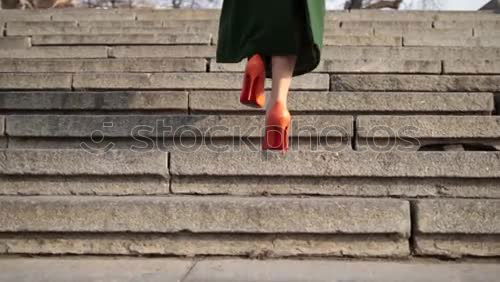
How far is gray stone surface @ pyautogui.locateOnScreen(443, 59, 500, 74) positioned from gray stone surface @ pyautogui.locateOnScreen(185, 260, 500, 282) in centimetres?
247

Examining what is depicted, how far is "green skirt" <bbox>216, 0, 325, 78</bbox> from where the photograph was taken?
2625 millimetres

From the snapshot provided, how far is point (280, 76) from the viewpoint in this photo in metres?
2.74

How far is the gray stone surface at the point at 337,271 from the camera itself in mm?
2402

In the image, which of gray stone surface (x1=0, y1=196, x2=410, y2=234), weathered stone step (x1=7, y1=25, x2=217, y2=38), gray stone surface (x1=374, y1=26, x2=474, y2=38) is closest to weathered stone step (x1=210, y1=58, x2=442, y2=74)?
gray stone surface (x1=374, y1=26, x2=474, y2=38)

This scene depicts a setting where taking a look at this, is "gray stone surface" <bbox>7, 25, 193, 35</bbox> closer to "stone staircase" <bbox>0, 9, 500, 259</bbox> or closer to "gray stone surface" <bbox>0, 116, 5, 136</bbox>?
"stone staircase" <bbox>0, 9, 500, 259</bbox>

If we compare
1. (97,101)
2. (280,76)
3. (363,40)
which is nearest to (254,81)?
(280,76)

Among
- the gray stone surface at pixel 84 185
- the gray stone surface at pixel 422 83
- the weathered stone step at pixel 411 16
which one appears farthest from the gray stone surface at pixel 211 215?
the weathered stone step at pixel 411 16

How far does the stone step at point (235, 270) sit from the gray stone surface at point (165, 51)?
3106 mm

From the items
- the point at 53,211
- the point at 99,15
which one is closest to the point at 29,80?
the point at 53,211

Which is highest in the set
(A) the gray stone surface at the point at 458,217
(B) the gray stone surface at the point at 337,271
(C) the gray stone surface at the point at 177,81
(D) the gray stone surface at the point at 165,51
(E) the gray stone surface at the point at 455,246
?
(D) the gray stone surface at the point at 165,51

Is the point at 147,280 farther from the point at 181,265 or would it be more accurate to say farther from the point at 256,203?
the point at 256,203

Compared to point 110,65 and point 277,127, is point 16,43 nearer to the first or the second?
point 110,65

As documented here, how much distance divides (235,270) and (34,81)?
2.64 meters

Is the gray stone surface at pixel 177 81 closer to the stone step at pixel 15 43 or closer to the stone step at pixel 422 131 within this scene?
the stone step at pixel 422 131
